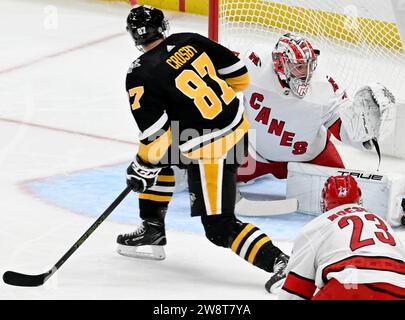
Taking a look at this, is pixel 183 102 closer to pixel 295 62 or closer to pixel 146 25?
pixel 146 25

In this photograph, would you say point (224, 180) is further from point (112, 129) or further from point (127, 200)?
point (112, 129)

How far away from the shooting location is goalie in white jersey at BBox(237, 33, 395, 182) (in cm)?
452

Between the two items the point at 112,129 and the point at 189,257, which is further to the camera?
the point at 112,129

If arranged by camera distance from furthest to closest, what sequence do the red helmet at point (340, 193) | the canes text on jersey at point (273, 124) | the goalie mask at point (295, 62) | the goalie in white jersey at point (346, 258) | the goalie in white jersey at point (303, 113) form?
the canes text on jersey at point (273, 124) < the goalie in white jersey at point (303, 113) < the goalie mask at point (295, 62) < the red helmet at point (340, 193) < the goalie in white jersey at point (346, 258)

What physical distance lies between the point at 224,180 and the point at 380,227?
39.1 inches

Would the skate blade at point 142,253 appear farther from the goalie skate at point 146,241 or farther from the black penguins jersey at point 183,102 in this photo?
the black penguins jersey at point 183,102

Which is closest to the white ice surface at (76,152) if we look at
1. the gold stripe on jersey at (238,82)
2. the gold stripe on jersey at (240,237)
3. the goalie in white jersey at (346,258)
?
the gold stripe on jersey at (240,237)

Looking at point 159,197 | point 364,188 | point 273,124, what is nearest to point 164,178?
point 159,197

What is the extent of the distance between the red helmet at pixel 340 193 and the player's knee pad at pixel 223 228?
2.63 ft

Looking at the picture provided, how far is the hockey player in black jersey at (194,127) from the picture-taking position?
12.5ft

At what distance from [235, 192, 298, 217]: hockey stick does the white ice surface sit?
0.34 metres

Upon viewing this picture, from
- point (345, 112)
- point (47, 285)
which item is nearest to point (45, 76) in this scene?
point (345, 112)

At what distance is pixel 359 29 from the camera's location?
553 cm

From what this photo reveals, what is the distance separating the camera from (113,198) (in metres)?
4.71
